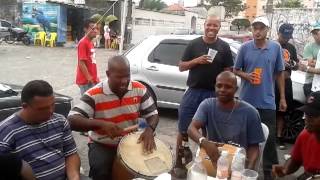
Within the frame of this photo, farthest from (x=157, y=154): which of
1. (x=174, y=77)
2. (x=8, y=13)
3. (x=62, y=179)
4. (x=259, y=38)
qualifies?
(x=8, y=13)

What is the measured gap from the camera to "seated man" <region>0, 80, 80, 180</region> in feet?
9.17

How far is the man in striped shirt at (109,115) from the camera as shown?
3.32 metres

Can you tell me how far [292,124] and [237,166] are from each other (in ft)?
13.1

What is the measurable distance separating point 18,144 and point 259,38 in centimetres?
283

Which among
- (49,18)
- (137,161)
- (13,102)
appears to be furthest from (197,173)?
(49,18)

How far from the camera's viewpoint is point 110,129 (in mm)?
3307

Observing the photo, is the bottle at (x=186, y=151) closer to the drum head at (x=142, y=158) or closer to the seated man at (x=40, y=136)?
the drum head at (x=142, y=158)

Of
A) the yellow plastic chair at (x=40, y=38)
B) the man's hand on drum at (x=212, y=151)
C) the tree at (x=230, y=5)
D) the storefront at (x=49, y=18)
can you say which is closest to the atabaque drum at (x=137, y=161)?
the man's hand on drum at (x=212, y=151)

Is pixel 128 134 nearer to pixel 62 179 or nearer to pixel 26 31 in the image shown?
pixel 62 179

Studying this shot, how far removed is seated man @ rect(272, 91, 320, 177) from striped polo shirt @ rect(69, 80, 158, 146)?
1284mm

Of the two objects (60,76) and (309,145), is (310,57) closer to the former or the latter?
(309,145)

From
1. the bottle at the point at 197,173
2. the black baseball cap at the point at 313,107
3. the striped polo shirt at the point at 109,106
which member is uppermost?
the black baseball cap at the point at 313,107

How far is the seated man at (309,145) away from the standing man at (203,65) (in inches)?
61.8

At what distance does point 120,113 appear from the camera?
3553mm
